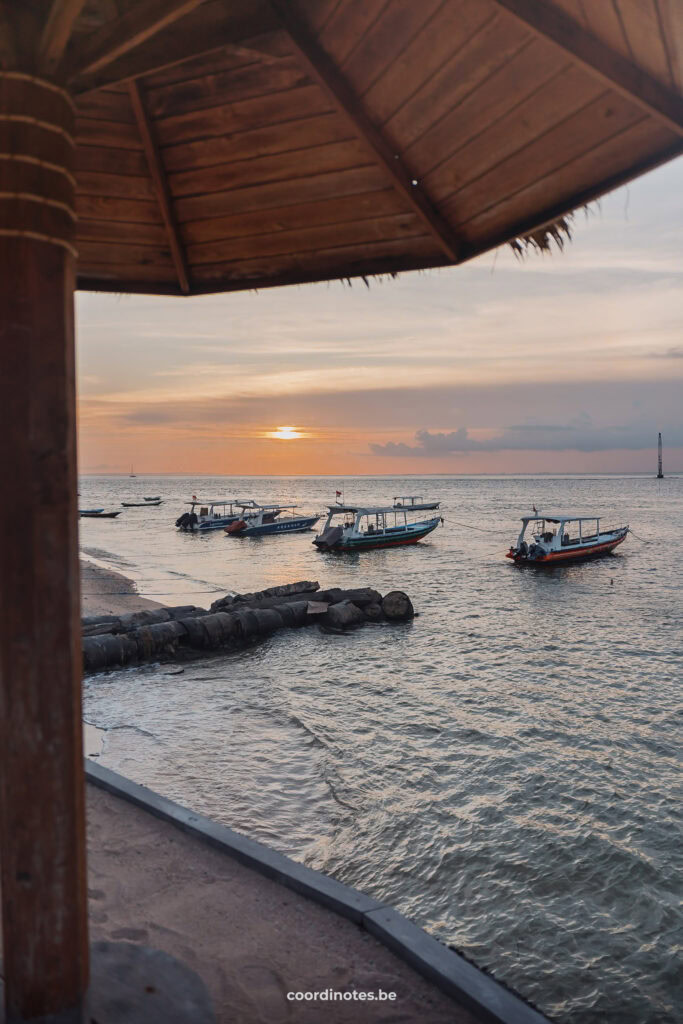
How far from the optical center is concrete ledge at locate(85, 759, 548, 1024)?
3865mm

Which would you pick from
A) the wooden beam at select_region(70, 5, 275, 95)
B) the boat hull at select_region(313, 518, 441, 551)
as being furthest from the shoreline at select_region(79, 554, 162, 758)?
the wooden beam at select_region(70, 5, 275, 95)

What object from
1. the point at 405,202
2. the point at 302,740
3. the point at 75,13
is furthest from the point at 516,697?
the point at 75,13

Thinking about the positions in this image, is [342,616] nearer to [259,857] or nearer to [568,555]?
[259,857]

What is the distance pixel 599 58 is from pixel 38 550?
265cm

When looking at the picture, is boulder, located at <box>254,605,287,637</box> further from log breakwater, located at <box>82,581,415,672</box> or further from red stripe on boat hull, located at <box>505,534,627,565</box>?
red stripe on boat hull, located at <box>505,534,627,565</box>

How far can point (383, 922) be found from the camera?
4.55 meters

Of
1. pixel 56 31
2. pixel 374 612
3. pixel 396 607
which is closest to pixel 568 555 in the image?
pixel 396 607

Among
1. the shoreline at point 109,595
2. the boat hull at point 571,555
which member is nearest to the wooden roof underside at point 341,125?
the shoreline at point 109,595

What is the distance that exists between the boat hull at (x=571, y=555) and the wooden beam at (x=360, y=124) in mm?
39370

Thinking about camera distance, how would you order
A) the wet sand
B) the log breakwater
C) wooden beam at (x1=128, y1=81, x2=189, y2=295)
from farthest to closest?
1. the log breakwater
2. the wet sand
3. wooden beam at (x1=128, y1=81, x2=189, y2=295)

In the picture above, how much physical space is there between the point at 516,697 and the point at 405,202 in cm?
Answer: 1522

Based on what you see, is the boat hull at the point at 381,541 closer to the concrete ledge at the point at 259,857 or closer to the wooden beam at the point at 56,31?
the concrete ledge at the point at 259,857

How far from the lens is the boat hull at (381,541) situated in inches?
1901

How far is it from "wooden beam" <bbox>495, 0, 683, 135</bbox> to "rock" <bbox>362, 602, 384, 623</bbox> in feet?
75.0
